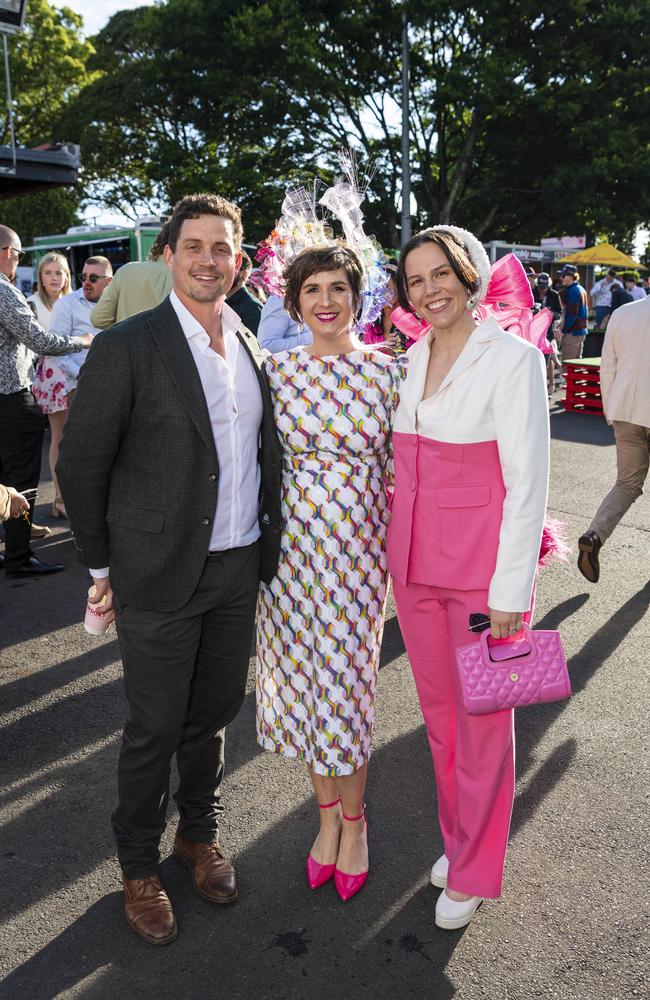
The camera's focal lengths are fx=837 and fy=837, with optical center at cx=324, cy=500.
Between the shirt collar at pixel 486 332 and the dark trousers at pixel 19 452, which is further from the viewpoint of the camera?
the dark trousers at pixel 19 452

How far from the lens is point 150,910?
7.99ft

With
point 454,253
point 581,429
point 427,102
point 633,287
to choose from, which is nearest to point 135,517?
point 454,253

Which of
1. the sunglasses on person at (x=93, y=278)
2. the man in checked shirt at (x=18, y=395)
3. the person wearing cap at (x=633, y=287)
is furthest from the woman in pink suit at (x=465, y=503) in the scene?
the person wearing cap at (x=633, y=287)

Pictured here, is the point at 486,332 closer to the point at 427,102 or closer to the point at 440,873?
the point at 440,873

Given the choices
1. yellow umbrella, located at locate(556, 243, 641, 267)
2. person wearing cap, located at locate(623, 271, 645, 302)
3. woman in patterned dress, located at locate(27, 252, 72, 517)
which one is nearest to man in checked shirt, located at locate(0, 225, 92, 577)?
woman in patterned dress, located at locate(27, 252, 72, 517)

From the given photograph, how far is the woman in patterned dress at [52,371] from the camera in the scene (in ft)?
21.6

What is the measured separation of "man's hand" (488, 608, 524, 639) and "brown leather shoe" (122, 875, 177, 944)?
1252mm

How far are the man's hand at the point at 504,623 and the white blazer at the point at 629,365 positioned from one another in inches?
127

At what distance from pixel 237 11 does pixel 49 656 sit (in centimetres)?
2046

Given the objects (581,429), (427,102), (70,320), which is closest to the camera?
(70,320)

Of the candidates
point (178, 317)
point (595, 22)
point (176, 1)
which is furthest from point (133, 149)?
point (178, 317)

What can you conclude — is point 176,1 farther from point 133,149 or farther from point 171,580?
point 171,580

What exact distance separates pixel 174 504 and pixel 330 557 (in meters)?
0.51

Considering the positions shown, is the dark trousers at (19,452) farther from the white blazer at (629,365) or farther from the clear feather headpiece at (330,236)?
the white blazer at (629,365)
